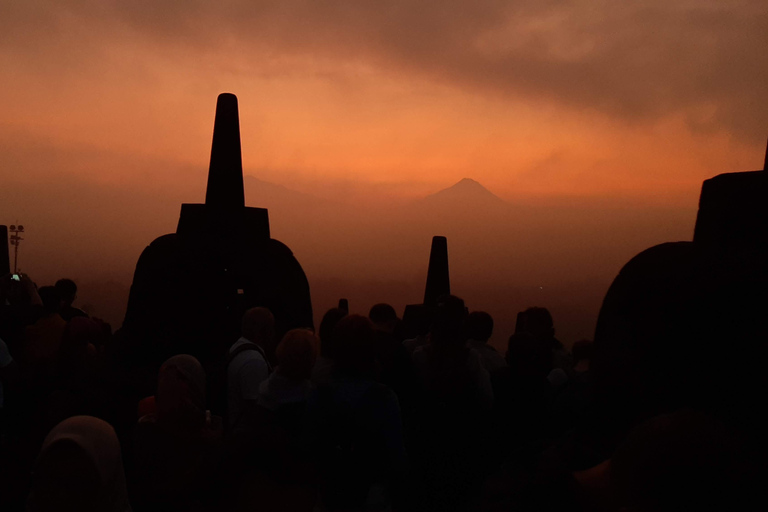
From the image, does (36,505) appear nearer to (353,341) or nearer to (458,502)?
(353,341)

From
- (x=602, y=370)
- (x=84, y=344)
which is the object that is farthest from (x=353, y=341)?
(x=84, y=344)

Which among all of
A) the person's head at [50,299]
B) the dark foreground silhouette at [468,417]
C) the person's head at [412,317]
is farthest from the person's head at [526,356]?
the person's head at [412,317]

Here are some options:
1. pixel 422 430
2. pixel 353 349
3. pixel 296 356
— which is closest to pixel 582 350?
pixel 422 430

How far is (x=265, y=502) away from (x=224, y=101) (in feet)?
25.1

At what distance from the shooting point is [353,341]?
141 inches

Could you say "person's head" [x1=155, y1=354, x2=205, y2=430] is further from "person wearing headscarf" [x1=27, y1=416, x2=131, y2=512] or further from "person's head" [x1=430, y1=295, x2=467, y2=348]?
"person's head" [x1=430, y1=295, x2=467, y2=348]

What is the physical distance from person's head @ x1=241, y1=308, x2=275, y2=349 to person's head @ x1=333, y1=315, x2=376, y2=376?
1.17 m

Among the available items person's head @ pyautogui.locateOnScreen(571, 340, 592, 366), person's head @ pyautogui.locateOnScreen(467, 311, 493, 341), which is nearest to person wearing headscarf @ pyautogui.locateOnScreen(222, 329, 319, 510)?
person's head @ pyautogui.locateOnScreen(467, 311, 493, 341)

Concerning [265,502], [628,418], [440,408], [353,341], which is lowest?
[265,502]

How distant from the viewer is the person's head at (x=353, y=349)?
3.57 metres

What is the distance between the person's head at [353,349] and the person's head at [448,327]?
671mm

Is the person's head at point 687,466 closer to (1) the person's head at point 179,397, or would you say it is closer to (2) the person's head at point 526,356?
(1) the person's head at point 179,397

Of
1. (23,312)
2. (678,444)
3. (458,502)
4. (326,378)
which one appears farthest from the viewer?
(23,312)

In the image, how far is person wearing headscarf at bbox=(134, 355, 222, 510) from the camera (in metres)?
3.13
